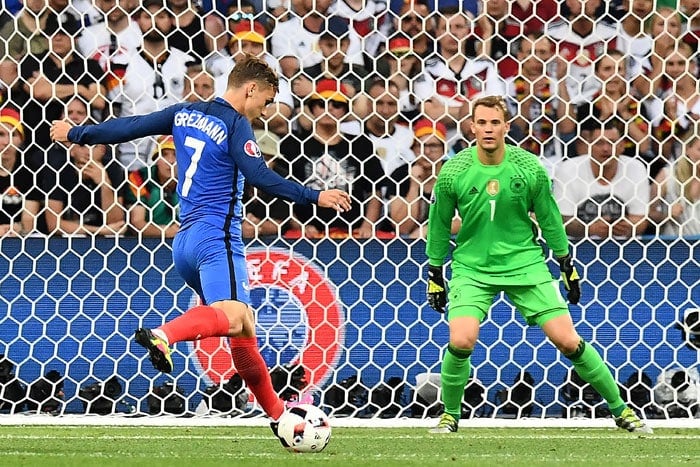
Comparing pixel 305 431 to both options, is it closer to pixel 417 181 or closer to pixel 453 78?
pixel 417 181

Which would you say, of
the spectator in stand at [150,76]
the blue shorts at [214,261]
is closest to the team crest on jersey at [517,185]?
the blue shorts at [214,261]

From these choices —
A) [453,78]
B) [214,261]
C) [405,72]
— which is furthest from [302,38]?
[214,261]

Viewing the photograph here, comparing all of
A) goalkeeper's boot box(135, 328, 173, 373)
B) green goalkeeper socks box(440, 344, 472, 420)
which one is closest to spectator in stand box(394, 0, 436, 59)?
green goalkeeper socks box(440, 344, 472, 420)

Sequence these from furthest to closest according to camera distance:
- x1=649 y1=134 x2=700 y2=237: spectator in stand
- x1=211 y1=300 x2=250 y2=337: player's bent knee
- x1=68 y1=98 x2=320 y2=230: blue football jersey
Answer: x1=649 y1=134 x2=700 y2=237: spectator in stand → x1=68 y1=98 x2=320 y2=230: blue football jersey → x1=211 y1=300 x2=250 y2=337: player's bent knee

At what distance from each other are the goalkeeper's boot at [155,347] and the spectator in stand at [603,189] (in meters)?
3.29

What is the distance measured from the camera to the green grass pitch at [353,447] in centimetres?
495

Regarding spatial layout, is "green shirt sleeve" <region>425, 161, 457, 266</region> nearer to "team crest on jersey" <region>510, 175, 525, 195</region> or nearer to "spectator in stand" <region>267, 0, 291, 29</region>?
"team crest on jersey" <region>510, 175, 525, 195</region>

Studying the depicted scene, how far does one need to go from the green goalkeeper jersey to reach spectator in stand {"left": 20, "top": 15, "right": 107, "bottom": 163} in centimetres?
222

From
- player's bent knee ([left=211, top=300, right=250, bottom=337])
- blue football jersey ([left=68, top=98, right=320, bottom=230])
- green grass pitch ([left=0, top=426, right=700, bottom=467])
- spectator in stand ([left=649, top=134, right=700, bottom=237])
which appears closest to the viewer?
green grass pitch ([left=0, top=426, right=700, bottom=467])

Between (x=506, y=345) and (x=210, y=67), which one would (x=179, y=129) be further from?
(x=506, y=345)

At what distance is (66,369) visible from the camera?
750cm

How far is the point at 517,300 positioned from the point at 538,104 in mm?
1557

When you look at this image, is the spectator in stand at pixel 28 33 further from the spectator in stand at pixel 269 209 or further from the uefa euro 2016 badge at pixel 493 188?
the uefa euro 2016 badge at pixel 493 188

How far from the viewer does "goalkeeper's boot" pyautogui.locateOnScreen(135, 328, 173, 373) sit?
4801 millimetres
